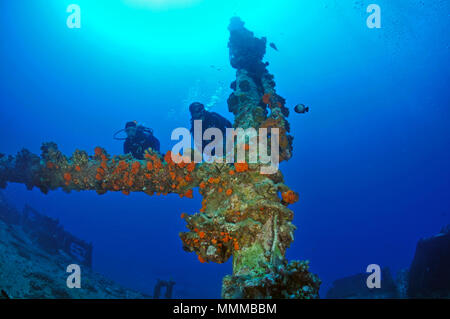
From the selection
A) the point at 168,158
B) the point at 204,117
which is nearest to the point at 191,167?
the point at 168,158

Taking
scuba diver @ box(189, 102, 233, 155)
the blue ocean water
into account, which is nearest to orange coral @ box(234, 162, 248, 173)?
scuba diver @ box(189, 102, 233, 155)

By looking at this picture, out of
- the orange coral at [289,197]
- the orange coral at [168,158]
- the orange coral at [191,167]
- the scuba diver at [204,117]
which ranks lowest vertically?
the orange coral at [289,197]

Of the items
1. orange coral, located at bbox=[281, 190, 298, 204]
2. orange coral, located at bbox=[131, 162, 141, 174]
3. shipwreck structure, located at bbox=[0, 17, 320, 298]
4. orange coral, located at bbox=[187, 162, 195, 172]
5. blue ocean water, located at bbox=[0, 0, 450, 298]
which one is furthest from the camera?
blue ocean water, located at bbox=[0, 0, 450, 298]

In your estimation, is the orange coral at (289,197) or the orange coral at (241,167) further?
the orange coral at (241,167)

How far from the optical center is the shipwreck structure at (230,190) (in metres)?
3.09

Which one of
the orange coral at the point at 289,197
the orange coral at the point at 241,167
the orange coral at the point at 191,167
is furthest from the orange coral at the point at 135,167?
the orange coral at the point at 289,197

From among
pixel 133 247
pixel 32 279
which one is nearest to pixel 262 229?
pixel 32 279

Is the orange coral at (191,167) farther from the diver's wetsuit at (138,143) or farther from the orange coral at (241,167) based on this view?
the diver's wetsuit at (138,143)

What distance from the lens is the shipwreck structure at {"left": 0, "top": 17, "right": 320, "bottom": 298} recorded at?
3.09 metres

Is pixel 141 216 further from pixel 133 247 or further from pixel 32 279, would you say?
pixel 32 279

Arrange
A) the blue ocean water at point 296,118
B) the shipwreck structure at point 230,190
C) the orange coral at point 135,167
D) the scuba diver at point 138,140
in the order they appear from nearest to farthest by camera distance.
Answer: the shipwreck structure at point 230,190
the orange coral at point 135,167
the scuba diver at point 138,140
the blue ocean water at point 296,118

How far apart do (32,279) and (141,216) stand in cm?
8974

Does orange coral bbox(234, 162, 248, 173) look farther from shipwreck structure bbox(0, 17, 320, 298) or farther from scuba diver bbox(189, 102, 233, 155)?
scuba diver bbox(189, 102, 233, 155)

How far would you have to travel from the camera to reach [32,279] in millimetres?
6812
